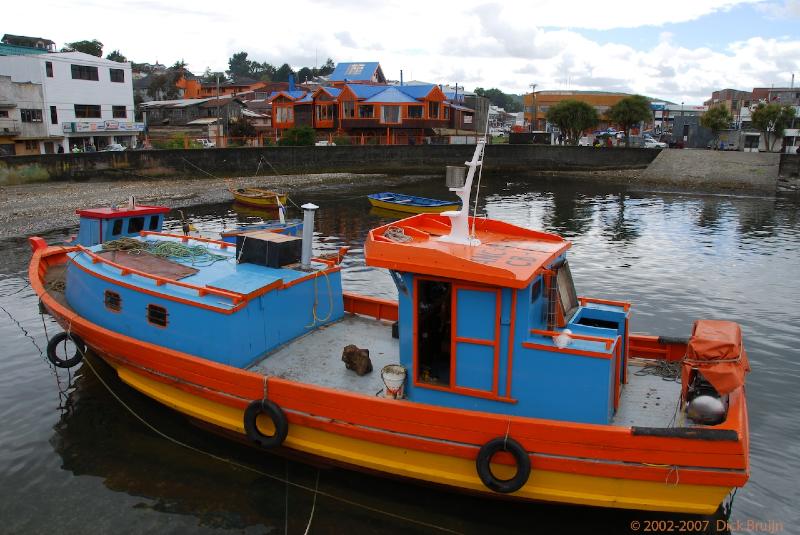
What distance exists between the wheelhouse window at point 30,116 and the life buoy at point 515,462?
4965 cm

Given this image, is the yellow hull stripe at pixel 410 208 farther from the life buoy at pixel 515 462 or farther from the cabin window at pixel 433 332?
the life buoy at pixel 515 462

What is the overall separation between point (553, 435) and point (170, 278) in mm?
6840

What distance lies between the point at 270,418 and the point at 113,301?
4.15 meters

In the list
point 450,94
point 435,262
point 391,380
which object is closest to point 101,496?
point 391,380

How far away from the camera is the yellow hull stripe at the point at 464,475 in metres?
6.86

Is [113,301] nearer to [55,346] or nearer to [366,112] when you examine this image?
[55,346]

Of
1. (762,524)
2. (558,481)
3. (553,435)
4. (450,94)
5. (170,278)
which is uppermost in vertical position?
(450,94)

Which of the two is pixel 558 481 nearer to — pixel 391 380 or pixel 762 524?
pixel 391 380

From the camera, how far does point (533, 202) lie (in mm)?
39562

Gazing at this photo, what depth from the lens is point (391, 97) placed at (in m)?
58.4

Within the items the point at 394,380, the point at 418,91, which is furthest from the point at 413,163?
the point at 394,380

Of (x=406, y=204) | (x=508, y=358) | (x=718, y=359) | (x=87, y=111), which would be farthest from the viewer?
(x=87, y=111)

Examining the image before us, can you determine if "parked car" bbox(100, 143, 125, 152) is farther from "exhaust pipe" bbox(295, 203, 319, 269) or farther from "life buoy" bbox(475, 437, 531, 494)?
"life buoy" bbox(475, 437, 531, 494)

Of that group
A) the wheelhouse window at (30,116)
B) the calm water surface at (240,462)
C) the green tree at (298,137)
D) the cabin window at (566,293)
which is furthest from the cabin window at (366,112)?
the cabin window at (566,293)
